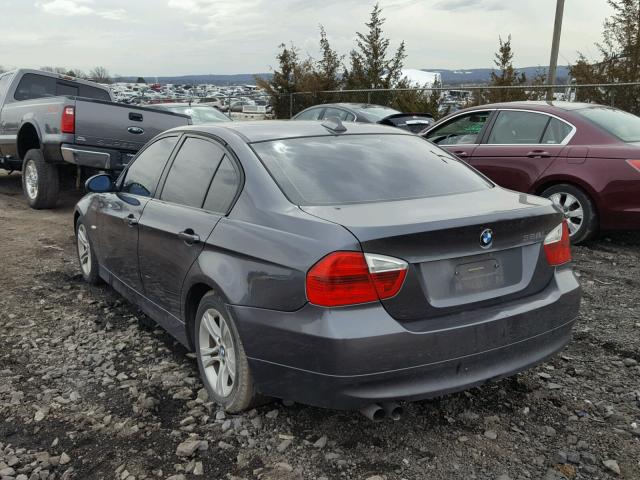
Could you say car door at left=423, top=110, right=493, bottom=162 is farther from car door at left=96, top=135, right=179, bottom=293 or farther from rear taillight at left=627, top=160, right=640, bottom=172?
car door at left=96, top=135, right=179, bottom=293

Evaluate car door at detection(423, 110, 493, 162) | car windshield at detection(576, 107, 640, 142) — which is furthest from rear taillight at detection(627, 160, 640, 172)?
car door at detection(423, 110, 493, 162)

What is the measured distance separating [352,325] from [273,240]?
1.84 ft

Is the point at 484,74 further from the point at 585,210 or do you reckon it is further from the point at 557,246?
the point at 557,246

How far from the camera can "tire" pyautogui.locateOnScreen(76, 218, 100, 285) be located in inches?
208

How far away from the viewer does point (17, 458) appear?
292cm

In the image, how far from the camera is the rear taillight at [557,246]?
311cm

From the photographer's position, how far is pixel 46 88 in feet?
34.5

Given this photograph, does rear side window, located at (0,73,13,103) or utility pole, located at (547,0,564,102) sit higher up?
utility pole, located at (547,0,564,102)

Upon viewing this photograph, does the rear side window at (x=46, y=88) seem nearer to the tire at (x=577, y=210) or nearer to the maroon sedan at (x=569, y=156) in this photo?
the maroon sedan at (x=569, y=156)

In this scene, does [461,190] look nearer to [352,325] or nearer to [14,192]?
[352,325]

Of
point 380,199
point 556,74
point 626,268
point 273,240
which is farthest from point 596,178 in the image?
point 556,74

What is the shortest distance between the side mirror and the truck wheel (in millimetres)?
4544

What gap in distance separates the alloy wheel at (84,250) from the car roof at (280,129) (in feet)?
6.30

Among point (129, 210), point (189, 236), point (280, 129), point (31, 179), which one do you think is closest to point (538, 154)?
point (280, 129)
